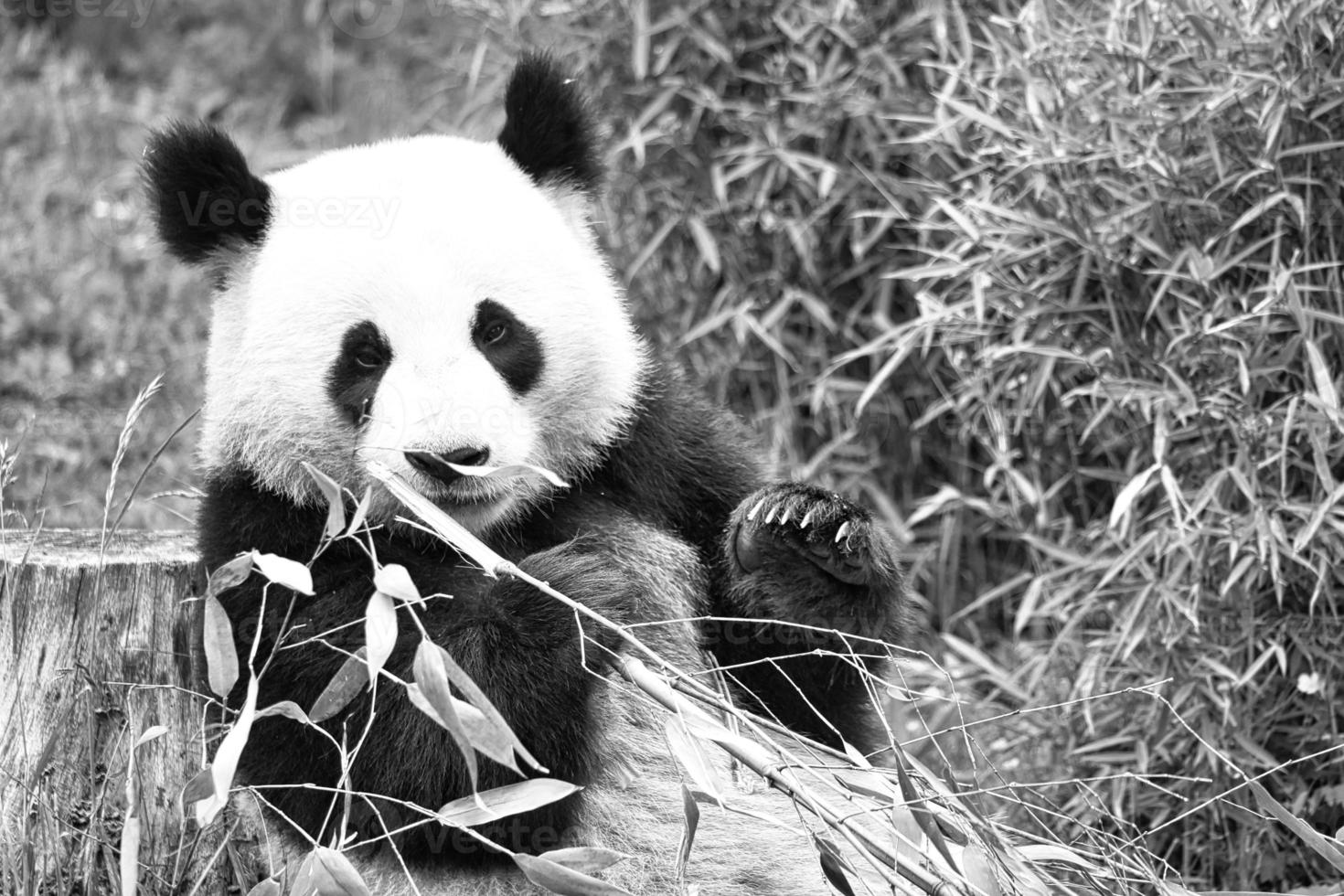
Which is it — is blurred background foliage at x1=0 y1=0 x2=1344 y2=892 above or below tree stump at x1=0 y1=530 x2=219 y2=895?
above

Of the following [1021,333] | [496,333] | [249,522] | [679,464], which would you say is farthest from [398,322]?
[1021,333]

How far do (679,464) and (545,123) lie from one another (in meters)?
0.90

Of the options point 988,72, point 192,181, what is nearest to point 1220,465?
point 988,72

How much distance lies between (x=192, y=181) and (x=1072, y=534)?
2957 mm

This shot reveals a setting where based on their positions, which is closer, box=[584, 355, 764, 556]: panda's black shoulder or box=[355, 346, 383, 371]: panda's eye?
box=[355, 346, 383, 371]: panda's eye

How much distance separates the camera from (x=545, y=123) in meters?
3.57

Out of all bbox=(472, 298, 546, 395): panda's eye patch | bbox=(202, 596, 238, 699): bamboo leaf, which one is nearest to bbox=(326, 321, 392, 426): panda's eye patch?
bbox=(472, 298, 546, 395): panda's eye patch

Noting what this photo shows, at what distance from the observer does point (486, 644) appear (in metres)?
2.91

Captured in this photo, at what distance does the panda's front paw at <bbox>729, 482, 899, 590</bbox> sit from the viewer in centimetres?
330

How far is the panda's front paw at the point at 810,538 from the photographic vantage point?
3.30m

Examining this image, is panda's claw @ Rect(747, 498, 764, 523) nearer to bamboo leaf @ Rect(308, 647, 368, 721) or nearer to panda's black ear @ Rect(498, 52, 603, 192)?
panda's black ear @ Rect(498, 52, 603, 192)

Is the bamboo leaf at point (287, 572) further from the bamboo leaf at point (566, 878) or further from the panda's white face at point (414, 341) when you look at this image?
the bamboo leaf at point (566, 878)

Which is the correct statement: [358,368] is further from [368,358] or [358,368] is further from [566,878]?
[566,878]

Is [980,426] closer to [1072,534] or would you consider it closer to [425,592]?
[1072,534]
